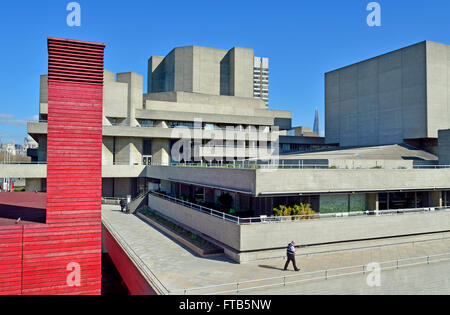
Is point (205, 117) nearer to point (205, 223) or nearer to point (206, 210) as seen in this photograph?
point (206, 210)

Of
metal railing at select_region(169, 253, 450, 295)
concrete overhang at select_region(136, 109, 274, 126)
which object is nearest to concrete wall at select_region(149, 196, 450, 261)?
metal railing at select_region(169, 253, 450, 295)

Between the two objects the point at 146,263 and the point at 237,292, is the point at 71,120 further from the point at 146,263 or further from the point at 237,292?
the point at 237,292

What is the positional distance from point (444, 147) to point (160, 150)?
1449 inches

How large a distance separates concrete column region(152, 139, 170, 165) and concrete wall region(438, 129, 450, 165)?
35.8 m

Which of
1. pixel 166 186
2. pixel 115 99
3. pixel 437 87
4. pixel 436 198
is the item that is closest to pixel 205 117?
pixel 115 99

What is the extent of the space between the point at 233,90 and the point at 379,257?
5045 cm

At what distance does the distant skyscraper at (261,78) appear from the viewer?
438 feet

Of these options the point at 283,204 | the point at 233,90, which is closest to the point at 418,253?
the point at 283,204

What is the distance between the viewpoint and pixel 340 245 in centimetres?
2102

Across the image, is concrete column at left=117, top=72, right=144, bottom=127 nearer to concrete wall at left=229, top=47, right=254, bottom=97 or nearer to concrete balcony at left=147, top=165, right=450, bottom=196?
concrete wall at left=229, top=47, right=254, bottom=97

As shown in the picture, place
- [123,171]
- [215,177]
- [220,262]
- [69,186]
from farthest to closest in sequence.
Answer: [123,171] < [215,177] < [220,262] < [69,186]

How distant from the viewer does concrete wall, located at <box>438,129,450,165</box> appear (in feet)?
111

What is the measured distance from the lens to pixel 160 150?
173 ft

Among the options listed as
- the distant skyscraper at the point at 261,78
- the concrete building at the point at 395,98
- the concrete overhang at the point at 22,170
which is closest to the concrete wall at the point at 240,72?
the concrete building at the point at 395,98
